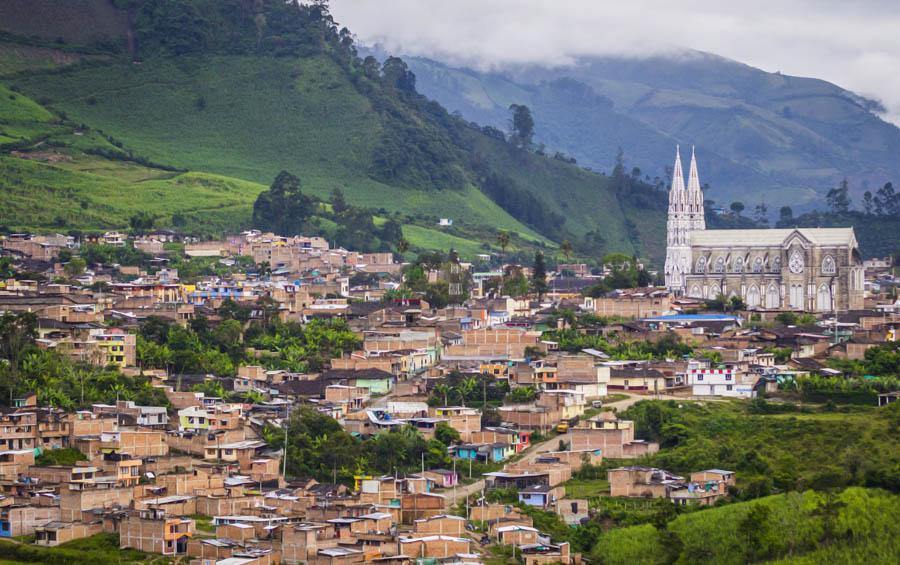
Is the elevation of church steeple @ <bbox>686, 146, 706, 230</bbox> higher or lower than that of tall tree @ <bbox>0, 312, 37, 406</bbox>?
higher

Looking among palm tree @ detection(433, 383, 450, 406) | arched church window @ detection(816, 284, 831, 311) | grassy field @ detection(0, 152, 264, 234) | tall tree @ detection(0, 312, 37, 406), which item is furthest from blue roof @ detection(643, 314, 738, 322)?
grassy field @ detection(0, 152, 264, 234)

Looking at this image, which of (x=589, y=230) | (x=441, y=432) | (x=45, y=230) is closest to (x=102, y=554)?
(x=441, y=432)

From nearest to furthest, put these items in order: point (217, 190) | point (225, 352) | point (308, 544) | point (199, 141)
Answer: point (308, 544), point (225, 352), point (217, 190), point (199, 141)

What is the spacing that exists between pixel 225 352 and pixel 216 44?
253 ft

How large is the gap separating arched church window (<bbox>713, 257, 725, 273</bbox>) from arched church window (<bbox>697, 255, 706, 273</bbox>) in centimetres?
58

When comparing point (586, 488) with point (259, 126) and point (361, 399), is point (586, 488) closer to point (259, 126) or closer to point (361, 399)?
point (361, 399)

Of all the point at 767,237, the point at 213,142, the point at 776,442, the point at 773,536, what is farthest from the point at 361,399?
the point at 213,142

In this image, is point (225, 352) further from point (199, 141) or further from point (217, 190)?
point (199, 141)

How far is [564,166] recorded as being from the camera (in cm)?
14700

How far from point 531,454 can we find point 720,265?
43.6 meters

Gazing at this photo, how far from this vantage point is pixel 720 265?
8956cm

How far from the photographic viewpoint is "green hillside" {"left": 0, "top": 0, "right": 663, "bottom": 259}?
339ft

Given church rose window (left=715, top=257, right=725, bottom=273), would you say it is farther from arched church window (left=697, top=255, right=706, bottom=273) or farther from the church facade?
arched church window (left=697, top=255, right=706, bottom=273)

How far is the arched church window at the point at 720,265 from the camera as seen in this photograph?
89375mm
